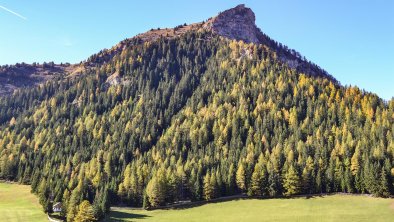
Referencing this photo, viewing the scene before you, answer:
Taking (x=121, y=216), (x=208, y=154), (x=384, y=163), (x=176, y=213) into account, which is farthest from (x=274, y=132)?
(x=121, y=216)

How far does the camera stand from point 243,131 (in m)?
180

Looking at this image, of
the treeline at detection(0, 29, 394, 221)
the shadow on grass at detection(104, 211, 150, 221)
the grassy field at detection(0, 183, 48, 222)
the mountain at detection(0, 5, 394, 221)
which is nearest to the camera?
the grassy field at detection(0, 183, 48, 222)

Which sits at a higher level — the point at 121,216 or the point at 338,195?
the point at 338,195

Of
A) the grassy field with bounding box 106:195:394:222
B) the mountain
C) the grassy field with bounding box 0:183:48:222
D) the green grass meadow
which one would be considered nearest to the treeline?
the mountain

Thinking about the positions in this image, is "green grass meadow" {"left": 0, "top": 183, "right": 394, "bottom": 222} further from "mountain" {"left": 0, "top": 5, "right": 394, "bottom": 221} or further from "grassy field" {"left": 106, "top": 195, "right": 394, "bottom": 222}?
"mountain" {"left": 0, "top": 5, "right": 394, "bottom": 221}

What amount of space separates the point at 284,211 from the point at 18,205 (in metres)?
84.1

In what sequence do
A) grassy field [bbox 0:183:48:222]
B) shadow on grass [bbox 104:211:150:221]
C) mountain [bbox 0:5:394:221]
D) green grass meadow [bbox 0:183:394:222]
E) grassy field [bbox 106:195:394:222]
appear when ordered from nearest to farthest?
grassy field [bbox 106:195:394:222] < green grass meadow [bbox 0:183:394:222] < grassy field [bbox 0:183:48:222] < shadow on grass [bbox 104:211:150:221] < mountain [bbox 0:5:394:221]

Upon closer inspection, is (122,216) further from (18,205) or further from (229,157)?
(229,157)

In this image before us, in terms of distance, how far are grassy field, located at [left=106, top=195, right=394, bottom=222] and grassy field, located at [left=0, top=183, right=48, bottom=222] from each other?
2177cm

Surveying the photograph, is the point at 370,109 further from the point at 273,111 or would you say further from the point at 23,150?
the point at 23,150

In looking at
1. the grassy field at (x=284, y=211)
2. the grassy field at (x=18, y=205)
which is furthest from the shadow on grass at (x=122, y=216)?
the grassy field at (x=18, y=205)

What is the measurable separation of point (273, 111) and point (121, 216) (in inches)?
3756

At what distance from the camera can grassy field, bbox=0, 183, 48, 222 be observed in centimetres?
11134

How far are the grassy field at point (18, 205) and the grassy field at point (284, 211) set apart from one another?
71.4 ft
